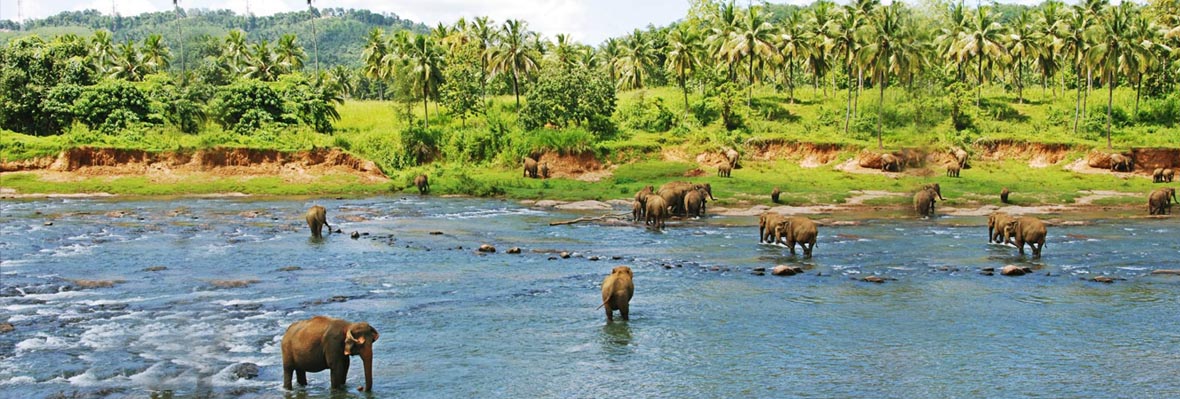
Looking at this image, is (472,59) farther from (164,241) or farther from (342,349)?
(342,349)

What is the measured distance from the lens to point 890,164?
58.3 m

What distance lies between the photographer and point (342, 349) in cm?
1494

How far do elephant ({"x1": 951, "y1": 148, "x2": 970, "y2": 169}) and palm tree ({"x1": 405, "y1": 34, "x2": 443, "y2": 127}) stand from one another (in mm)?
35365

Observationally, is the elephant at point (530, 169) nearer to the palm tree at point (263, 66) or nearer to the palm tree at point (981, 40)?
the palm tree at point (981, 40)

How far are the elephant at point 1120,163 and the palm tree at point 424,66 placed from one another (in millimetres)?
43801

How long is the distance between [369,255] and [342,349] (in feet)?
56.4

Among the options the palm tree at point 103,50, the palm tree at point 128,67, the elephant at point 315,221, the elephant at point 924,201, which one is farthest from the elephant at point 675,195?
the palm tree at point 103,50

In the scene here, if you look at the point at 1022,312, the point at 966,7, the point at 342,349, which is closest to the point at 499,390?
the point at 342,349

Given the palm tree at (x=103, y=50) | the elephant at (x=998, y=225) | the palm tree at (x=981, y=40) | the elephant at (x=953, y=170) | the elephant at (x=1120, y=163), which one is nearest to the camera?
the elephant at (x=998, y=225)

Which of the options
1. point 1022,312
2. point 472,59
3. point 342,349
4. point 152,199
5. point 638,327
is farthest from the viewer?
point 472,59

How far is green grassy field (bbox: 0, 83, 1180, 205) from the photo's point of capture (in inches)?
2067

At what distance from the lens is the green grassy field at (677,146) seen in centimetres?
5250

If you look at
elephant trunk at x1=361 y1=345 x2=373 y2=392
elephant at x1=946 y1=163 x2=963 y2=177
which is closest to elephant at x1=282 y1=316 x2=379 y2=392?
elephant trunk at x1=361 y1=345 x2=373 y2=392

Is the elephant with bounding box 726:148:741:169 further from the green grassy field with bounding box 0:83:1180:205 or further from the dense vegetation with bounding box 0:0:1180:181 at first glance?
the dense vegetation with bounding box 0:0:1180:181
